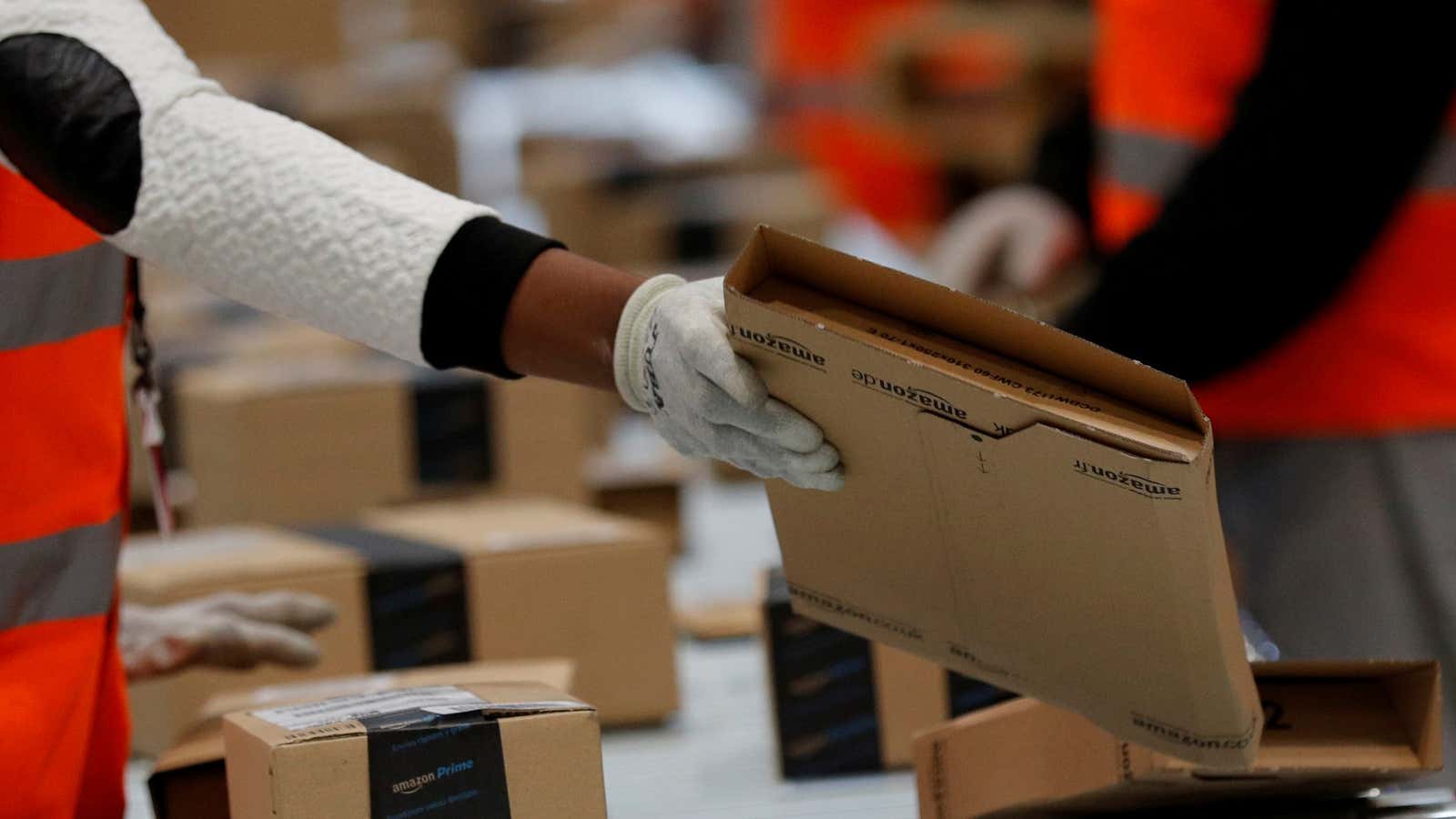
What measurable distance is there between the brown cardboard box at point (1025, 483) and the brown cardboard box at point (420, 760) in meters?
0.26

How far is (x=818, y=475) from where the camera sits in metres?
1.26

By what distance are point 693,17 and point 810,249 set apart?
10.6 m

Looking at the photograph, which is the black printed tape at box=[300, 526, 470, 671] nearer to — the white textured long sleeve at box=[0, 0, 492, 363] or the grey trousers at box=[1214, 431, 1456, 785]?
the white textured long sleeve at box=[0, 0, 492, 363]

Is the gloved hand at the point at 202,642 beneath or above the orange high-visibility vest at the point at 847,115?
beneath

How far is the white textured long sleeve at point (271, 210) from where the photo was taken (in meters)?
1.33

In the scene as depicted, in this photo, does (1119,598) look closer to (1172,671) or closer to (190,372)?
(1172,671)

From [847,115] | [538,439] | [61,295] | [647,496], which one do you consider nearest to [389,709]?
[61,295]

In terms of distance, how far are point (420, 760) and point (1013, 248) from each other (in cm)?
176

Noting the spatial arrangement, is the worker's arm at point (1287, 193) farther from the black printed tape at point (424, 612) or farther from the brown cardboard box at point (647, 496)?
the brown cardboard box at point (647, 496)

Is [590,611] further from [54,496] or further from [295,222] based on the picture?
[295,222]

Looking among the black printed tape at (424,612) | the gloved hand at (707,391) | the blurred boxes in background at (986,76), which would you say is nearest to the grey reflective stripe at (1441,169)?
the gloved hand at (707,391)

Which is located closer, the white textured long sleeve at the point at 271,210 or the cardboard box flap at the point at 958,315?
the cardboard box flap at the point at 958,315

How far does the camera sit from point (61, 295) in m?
1.48

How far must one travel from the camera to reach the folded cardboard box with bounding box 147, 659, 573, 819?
61.4 inches
